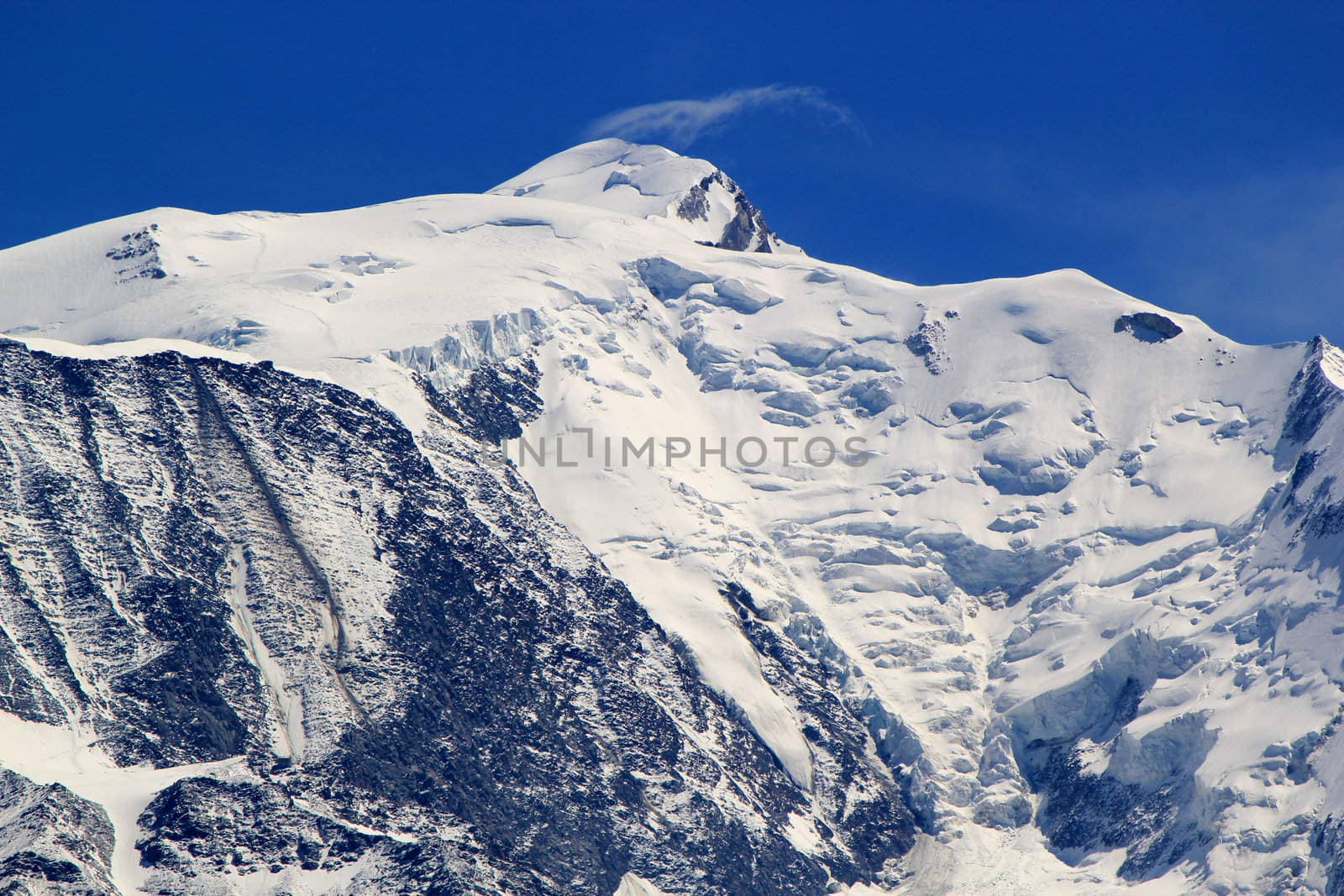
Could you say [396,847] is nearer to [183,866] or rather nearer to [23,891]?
[183,866]

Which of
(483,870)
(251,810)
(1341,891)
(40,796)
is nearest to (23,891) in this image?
(40,796)

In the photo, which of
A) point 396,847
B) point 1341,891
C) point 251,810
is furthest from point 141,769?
point 1341,891

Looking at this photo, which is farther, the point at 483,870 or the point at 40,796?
the point at 483,870

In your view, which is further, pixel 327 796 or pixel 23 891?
pixel 327 796

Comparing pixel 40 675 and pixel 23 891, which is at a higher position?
pixel 40 675

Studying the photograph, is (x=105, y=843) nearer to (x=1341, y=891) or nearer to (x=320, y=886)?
(x=320, y=886)

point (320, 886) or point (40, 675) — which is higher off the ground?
point (40, 675)
